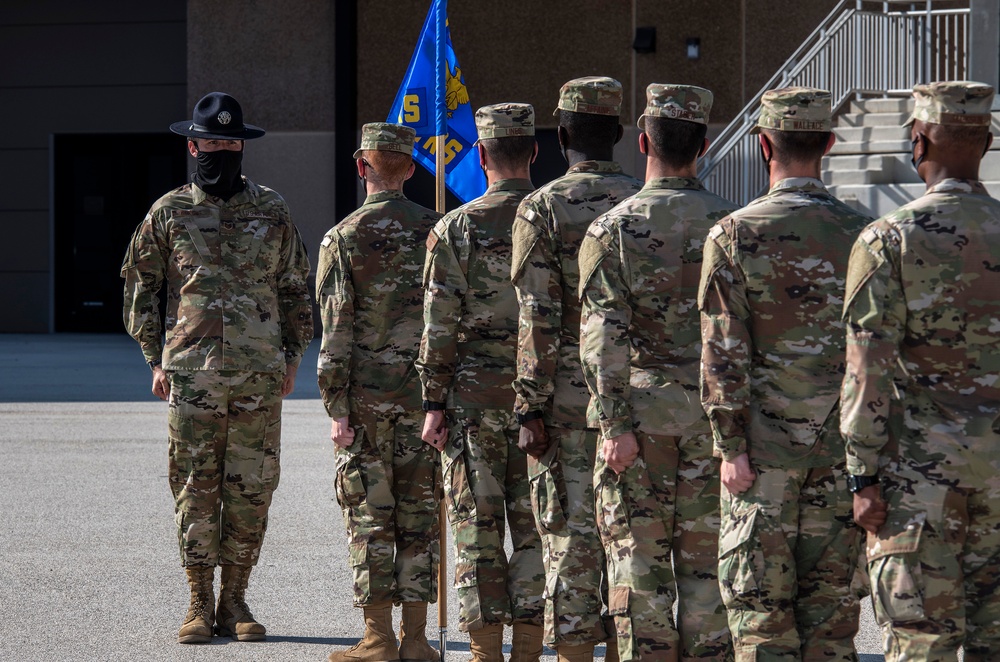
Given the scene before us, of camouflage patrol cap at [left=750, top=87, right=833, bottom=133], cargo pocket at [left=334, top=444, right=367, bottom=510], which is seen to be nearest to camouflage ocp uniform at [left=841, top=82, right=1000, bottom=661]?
camouflage patrol cap at [left=750, top=87, right=833, bottom=133]

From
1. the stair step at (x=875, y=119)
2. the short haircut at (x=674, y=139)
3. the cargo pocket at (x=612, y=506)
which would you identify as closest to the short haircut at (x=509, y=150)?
the short haircut at (x=674, y=139)

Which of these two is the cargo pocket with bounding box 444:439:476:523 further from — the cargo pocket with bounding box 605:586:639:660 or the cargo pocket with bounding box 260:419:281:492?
the cargo pocket with bounding box 260:419:281:492

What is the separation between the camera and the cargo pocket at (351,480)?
543 cm

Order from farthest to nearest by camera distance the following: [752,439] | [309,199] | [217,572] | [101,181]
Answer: [101,181] → [309,199] → [217,572] → [752,439]

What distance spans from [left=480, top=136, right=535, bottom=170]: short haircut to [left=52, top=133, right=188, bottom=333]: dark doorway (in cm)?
1979

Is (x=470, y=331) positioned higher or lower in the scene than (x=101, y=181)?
lower

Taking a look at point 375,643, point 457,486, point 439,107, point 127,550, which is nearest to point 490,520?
point 457,486

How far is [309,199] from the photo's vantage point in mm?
22484

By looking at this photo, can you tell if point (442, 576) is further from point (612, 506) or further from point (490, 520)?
point (612, 506)

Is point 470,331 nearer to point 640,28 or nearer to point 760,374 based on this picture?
point 760,374

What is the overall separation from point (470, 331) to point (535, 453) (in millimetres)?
612

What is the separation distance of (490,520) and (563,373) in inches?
24.4

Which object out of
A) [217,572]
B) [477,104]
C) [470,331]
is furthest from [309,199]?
[470,331]

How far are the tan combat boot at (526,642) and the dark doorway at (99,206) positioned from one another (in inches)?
797
